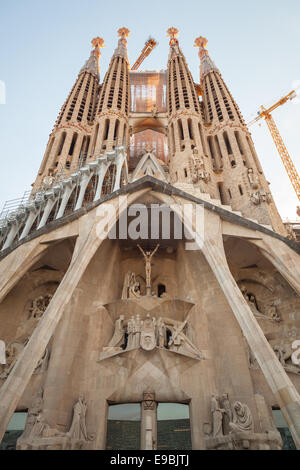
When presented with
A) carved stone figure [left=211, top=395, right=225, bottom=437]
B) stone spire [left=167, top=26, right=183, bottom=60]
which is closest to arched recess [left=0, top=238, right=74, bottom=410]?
carved stone figure [left=211, top=395, right=225, bottom=437]

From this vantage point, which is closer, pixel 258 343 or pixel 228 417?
pixel 258 343

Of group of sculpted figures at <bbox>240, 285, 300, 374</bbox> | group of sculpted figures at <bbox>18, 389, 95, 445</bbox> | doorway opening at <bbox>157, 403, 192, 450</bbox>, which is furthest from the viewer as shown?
doorway opening at <bbox>157, 403, 192, 450</bbox>

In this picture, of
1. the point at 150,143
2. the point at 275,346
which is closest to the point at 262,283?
the point at 275,346

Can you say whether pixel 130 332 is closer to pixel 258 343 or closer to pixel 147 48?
pixel 258 343

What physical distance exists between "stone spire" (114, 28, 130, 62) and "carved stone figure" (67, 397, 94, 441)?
1281 inches

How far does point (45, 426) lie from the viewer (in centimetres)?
821

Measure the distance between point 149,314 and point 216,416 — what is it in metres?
4.12

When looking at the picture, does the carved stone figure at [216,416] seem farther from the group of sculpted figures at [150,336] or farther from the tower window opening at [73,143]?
the tower window opening at [73,143]

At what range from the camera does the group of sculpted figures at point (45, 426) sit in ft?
26.3

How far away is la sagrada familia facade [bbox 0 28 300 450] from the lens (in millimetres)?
8297

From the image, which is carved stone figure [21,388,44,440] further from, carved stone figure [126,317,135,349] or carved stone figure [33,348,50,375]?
carved stone figure [126,317,135,349]

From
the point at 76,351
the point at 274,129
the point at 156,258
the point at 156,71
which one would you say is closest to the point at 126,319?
the point at 76,351
